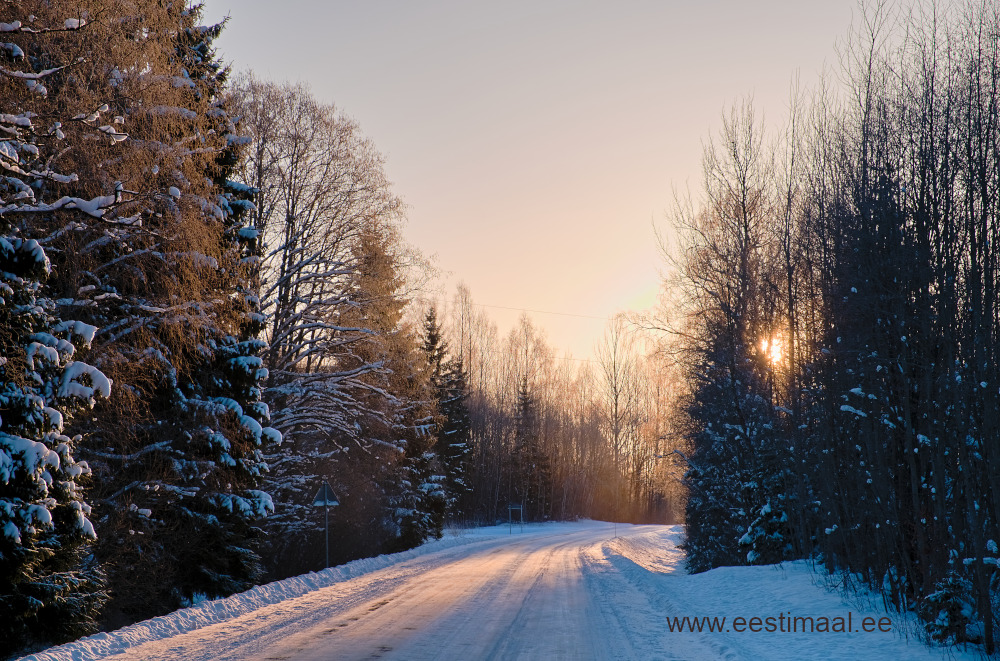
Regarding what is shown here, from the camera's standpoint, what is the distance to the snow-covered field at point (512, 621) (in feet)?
27.6

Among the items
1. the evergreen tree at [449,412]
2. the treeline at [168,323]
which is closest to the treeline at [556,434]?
the evergreen tree at [449,412]

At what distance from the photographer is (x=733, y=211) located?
21062mm

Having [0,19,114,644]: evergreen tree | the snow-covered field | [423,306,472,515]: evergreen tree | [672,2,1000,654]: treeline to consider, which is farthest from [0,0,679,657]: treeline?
[423,306,472,515]: evergreen tree

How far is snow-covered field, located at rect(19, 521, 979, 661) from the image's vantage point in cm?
841

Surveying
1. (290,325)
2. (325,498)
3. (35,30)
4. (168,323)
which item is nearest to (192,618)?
(168,323)

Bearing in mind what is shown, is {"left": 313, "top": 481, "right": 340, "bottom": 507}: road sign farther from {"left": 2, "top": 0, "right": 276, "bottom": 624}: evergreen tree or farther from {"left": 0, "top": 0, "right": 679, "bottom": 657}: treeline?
{"left": 2, "top": 0, "right": 276, "bottom": 624}: evergreen tree

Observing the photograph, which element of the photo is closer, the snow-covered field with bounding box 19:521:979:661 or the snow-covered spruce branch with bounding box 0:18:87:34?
the snow-covered spruce branch with bounding box 0:18:87:34

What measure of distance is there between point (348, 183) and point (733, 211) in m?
11.4

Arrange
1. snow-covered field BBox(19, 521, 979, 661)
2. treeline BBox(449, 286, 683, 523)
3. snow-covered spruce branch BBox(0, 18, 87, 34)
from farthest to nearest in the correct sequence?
treeline BBox(449, 286, 683, 523) < snow-covered field BBox(19, 521, 979, 661) < snow-covered spruce branch BBox(0, 18, 87, 34)

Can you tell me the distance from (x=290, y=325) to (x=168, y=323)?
9.85m

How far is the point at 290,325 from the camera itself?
19281 mm

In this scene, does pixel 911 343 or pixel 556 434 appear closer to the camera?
pixel 911 343

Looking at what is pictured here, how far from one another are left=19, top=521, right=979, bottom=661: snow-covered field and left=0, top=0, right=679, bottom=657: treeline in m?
1.20

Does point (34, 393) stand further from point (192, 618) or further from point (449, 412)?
point (449, 412)
